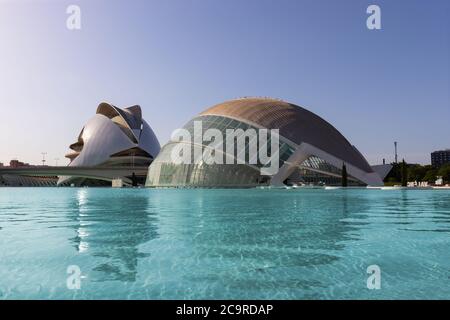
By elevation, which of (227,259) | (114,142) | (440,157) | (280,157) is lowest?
(227,259)

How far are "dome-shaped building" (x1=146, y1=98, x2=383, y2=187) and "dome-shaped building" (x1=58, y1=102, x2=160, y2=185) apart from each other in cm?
3489

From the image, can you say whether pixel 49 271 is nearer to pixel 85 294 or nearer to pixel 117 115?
pixel 85 294

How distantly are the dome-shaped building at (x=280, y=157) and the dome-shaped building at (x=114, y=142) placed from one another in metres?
34.9

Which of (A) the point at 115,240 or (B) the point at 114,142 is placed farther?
(B) the point at 114,142

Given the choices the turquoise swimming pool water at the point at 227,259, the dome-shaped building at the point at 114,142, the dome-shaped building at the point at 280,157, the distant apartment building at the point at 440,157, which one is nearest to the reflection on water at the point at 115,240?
the turquoise swimming pool water at the point at 227,259

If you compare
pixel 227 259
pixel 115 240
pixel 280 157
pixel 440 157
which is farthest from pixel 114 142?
pixel 440 157

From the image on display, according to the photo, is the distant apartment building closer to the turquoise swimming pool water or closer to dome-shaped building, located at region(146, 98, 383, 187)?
dome-shaped building, located at region(146, 98, 383, 187)

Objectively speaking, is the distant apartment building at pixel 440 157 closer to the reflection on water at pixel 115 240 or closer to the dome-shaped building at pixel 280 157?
the dome-shaped building at pixel 280 157

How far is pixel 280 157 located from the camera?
163ft

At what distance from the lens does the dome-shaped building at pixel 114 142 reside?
91.7 metres

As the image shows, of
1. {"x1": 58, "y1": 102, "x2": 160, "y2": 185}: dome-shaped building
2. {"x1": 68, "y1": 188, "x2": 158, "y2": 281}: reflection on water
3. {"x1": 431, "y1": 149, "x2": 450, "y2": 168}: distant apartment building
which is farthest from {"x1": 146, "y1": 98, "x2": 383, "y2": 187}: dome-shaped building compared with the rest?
{"x1": 431, "y1": 149, "x2": 450, "y2": 168}: distant apartment building

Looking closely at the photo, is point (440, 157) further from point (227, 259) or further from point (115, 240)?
point (227, 259)

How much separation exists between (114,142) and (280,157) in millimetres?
52305

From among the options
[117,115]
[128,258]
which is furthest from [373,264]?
[117,115]
